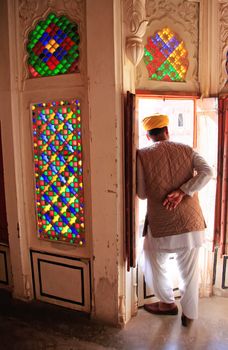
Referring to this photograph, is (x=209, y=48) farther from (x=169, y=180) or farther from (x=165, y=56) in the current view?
(x=169, y=180)

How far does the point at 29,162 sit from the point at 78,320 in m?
1.47

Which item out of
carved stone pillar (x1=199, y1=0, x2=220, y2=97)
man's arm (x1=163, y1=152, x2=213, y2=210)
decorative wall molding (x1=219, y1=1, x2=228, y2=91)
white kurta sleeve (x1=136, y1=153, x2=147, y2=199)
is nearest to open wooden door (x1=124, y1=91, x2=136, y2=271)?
white kurta sleeve (x1=136, y1=153, x2=147, y2=199)

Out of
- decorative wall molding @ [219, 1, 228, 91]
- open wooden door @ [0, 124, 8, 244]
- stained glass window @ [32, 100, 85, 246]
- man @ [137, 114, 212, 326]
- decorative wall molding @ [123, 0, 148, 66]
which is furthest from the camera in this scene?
open wooden door @ [0, 124, 8, 244]

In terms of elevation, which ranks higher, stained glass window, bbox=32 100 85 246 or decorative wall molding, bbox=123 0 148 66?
decorative wall molding, bbox=123 0 148 66

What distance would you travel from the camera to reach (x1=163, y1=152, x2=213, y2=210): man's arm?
2.30m

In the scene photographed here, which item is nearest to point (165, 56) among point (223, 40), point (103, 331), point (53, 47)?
point (223, 40)

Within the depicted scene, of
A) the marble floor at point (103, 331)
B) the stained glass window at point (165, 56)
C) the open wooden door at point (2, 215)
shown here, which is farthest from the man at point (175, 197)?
the open wooden door at point (2, 215)

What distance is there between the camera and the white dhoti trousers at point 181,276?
8.08 feet

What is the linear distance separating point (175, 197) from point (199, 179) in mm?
226

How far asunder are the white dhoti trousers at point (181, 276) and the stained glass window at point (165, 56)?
1493mm

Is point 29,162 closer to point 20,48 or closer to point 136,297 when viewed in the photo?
point 20,48

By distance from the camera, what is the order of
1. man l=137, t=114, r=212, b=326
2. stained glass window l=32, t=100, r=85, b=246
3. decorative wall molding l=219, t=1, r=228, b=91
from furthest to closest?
decorative wall molding l=219, t=1, r=228, b=91 → stained glass window l=32, t=100, r=85, b=246 → man l=137, t=114, r=212, b=326

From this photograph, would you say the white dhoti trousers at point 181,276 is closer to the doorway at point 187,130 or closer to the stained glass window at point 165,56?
the doorway at point 187,130

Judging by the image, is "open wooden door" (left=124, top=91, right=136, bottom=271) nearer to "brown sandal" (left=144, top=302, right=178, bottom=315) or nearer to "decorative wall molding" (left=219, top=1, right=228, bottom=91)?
"brown sandal" (left=144, top=302, right=178, bottom=315)
